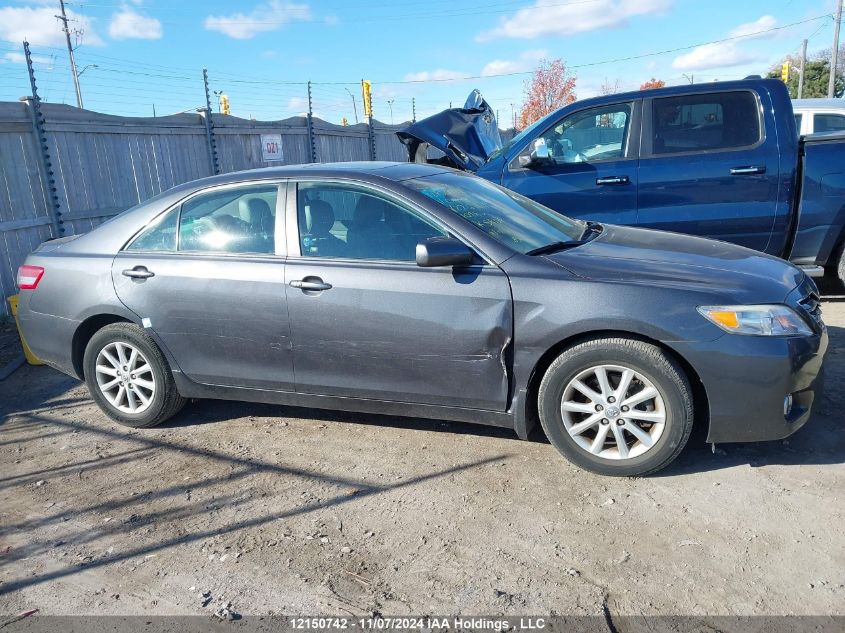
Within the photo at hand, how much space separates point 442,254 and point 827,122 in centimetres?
743

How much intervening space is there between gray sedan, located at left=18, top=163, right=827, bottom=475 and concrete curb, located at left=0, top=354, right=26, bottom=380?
4.51 ft

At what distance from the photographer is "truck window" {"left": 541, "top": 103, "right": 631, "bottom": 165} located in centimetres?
626

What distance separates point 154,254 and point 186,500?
5.46 feet

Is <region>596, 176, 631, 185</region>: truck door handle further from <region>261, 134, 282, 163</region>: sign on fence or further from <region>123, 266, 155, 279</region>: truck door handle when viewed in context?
<region>261, 134, 282, 163</region>: sign on fence

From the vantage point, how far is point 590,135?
639 cm

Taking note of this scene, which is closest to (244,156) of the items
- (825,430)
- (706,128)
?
(706,128)

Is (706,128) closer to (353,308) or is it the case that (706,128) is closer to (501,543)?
Result: (353,308)

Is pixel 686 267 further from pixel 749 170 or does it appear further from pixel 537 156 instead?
pixel 537 156

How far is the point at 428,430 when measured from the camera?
14.0ft

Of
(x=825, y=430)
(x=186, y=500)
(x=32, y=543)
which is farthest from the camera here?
(x=825, y=430)

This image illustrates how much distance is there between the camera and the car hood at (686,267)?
3.39 m

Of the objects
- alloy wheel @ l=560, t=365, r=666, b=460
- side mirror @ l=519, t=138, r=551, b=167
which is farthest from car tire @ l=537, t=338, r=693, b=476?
side mirror @ l=519, t=138, r=551, b=167

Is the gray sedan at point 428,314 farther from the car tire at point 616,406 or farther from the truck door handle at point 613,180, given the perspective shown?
the truck door handle at point 613,180

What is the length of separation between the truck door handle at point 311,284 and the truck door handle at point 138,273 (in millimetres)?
1054
